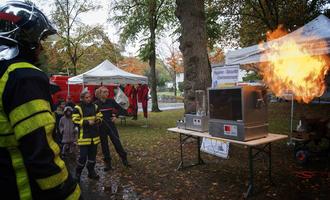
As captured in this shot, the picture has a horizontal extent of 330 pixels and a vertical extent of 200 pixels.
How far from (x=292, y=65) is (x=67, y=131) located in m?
6.70

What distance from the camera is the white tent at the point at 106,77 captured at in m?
14.2

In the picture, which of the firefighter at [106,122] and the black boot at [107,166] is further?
the black boot at [107,166]

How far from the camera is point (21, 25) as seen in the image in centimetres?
196

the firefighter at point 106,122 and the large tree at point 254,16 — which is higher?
the large tree at point 254,16

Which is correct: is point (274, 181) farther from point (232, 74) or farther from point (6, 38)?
point (6, 38)

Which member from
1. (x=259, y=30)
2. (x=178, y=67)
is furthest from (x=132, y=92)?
(x=178, y=67)

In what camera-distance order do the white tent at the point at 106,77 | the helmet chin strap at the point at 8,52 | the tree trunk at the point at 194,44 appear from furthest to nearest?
the white tent at the point at 106,77 < the tree trunk at the point at 194,44 < the helmet chin strap at the point at 8,52

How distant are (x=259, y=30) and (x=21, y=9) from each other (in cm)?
2557

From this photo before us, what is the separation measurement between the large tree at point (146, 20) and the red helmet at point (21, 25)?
22166 mm

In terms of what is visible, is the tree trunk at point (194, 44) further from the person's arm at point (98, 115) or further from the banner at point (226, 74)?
the person's arm at point (98, 115)

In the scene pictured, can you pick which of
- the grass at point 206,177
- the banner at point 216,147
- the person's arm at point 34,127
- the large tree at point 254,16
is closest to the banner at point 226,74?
the banner at point 216,147

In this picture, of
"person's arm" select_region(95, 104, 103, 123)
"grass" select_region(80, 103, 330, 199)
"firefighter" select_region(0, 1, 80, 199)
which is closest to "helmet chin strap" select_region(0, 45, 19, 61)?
"firefighter" select_region(0, 1, 80, 199)

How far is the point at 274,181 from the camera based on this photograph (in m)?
6.19

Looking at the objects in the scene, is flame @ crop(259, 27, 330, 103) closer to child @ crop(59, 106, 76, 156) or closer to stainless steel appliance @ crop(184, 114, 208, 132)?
stainless steel appliance @ crop(184, 114, 208, 132)
